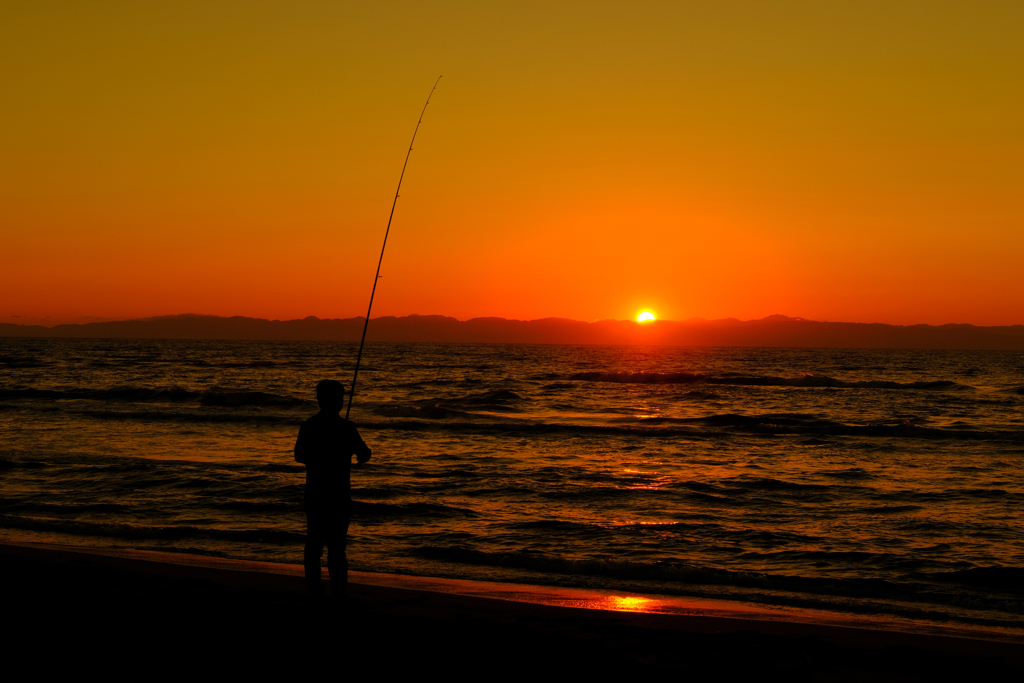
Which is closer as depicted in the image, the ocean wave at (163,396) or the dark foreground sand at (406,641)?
the dark foreground sand at (406,641)

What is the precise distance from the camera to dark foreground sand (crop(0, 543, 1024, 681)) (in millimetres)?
4543

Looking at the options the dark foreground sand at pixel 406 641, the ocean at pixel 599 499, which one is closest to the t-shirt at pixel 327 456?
the dark foreground sand at pixel 406 641

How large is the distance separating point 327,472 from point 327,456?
0.34 ft

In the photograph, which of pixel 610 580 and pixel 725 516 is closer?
pixel 610 580

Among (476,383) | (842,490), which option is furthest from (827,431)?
(476,383)

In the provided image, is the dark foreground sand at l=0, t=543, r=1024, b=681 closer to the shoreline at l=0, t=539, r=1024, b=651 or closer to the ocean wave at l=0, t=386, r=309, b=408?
the shoreline at l=0, t=539, r=1024, b=651

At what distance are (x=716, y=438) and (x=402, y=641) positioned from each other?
16813mm

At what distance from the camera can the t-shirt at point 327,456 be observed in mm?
4938

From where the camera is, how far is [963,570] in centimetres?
777

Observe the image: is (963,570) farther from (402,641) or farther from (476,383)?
(476,383)

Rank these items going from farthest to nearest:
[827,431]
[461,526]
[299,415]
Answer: [299,415] → [827,431] → [461,526]

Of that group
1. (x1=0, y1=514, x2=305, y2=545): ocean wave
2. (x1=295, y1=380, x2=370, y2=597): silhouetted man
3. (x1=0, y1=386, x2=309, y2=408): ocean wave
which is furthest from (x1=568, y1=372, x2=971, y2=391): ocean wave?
(x1=295, y1=380, x2=370, y2=597): silhouetted man

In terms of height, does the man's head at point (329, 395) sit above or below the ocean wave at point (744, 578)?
above

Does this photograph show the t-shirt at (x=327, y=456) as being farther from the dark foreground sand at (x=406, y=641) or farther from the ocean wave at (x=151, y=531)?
the ocean wave at (x=151, y=531)
